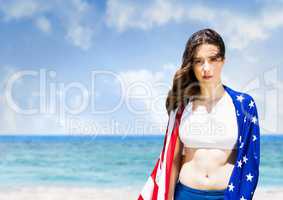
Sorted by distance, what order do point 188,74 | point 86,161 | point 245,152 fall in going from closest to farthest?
1. point 245,152
2. point 188,74
3. point 86,161

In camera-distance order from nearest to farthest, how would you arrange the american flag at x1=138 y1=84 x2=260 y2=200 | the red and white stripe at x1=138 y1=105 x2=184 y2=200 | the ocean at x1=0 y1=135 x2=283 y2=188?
1. the american flag at x1=138 y1=84 x2=260 y2=200
2. the red and white stripe at x1=138 y1=105 x2=184 y2=200
3. the ocean at x1=0 y1=135 x2=283 y2=188

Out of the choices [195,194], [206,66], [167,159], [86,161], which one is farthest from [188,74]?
[86,161]

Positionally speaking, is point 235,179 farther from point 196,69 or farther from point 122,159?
point 122,159

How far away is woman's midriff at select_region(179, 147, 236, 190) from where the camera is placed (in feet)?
7.60

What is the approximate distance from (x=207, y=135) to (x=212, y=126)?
0.06 meters

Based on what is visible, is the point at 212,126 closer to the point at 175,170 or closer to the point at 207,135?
the point at 207,135

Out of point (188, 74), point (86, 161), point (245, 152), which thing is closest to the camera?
point (245, 152)

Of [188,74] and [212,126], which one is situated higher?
[188,74]

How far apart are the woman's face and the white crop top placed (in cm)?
13

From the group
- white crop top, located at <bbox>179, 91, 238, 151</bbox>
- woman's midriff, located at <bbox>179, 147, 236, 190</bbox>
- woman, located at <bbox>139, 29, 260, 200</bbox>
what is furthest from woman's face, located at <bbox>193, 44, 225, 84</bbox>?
woman's midriff, located at <bbox>179, 147, 236, 190</bbox>

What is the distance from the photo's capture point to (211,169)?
2.34 meters

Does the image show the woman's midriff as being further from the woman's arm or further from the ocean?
the ocean

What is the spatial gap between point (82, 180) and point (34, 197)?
411cm

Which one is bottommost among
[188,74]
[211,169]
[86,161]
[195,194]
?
[86,161]
